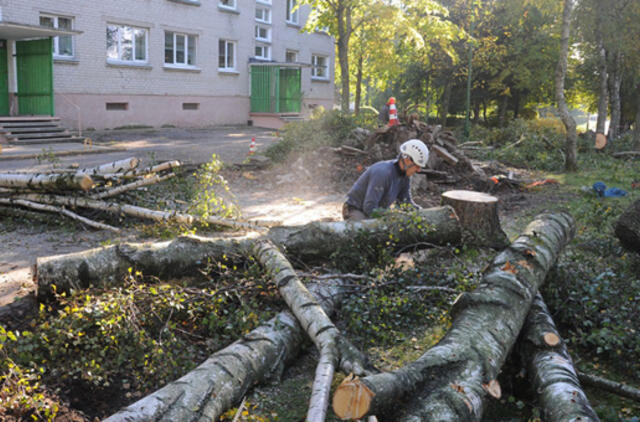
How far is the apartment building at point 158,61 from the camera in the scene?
694 inches

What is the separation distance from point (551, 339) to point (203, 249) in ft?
9.86

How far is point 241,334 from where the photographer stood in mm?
4117

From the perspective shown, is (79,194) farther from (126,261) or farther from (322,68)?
(322,68)

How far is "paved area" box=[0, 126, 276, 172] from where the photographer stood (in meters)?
12.8

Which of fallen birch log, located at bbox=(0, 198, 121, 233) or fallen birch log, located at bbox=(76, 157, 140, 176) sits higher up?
fallen birch log, located at bbox=(76, 157, 140, 176)

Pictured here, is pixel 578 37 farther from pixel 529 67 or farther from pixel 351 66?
pixel 351 66

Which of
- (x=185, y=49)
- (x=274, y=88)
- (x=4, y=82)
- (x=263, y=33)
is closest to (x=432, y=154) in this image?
(x=4, y=82)

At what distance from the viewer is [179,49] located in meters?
23.5

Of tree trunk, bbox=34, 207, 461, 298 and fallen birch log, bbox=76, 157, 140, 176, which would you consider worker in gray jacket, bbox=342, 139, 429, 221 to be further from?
fallen birch log, bbox=76, 157, 140, 176

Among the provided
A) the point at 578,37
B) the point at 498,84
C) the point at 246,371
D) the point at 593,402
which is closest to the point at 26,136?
the point at 246,371

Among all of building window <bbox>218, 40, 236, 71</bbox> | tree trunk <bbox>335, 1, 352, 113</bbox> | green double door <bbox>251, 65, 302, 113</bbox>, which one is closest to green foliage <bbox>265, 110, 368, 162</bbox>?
tree trunk <bbox>335, 1, 352, 113</bbox>

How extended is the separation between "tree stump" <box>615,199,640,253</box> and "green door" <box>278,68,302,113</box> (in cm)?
2280

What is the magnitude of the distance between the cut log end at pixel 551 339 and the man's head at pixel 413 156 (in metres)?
2.91

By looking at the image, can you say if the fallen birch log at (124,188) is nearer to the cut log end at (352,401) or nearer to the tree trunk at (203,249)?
the tree trunk at (203,249)
